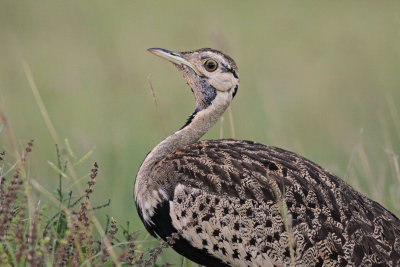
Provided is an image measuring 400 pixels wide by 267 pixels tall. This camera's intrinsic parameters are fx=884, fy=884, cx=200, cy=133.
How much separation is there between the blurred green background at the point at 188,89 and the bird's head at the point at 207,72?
126cm

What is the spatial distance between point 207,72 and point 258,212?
1.20 meters

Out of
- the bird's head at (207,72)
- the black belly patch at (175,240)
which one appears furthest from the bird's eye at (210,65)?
the black belly patch at (175,240)

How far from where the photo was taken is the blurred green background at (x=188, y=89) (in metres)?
8.19

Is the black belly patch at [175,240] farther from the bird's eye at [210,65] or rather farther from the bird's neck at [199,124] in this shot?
the bird's eye at [210,65]

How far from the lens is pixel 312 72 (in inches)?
489

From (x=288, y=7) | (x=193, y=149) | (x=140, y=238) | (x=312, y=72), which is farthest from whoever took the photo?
(x=288, y=7)

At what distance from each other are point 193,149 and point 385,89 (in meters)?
7.01

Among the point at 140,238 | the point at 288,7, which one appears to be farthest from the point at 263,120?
the point at 288,7

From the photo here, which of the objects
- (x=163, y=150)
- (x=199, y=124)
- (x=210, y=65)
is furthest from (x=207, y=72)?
(x=163, y=150)

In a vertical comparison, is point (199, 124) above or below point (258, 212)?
above

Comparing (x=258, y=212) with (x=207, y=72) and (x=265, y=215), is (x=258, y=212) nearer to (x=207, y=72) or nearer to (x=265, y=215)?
(x=265, y=215)

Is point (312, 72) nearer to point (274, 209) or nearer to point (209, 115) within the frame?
point (209, 115)

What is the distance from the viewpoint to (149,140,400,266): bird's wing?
4.49 metres

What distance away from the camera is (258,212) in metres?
4.54
